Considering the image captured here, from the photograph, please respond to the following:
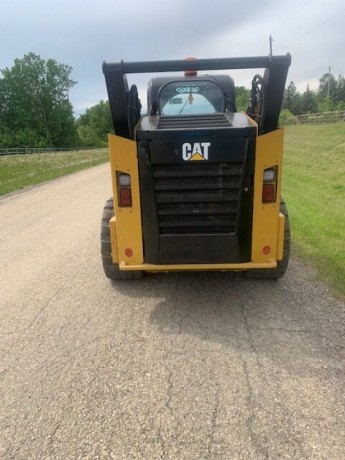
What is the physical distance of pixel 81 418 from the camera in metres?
2.42

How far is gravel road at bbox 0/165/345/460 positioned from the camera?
224cm

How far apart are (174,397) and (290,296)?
1.91m

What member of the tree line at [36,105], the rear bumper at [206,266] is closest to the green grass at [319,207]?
the rear bumper at [206,266]

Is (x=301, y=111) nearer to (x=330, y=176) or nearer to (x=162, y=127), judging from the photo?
(x=330, y=176)

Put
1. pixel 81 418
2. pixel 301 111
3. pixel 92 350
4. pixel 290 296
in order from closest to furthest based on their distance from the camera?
pixel 81 418, pixel 92 350, pixel 290 296, pixel 301 111

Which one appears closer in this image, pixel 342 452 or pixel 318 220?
pixel 342 452

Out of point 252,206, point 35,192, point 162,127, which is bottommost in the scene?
point 35,192

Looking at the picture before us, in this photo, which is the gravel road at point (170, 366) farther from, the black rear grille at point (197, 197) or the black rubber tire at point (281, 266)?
the black rear grille at point (197, 197)

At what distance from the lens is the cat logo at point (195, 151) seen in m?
3.42

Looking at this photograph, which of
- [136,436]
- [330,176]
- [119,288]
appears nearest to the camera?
[136,436]

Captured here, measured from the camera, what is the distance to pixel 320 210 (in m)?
8.02

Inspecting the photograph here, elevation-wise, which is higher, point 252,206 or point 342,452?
point 252,206

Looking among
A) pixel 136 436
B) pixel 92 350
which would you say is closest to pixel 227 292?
pixel 92 350

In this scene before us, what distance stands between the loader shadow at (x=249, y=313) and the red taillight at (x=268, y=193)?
3.36 ft
